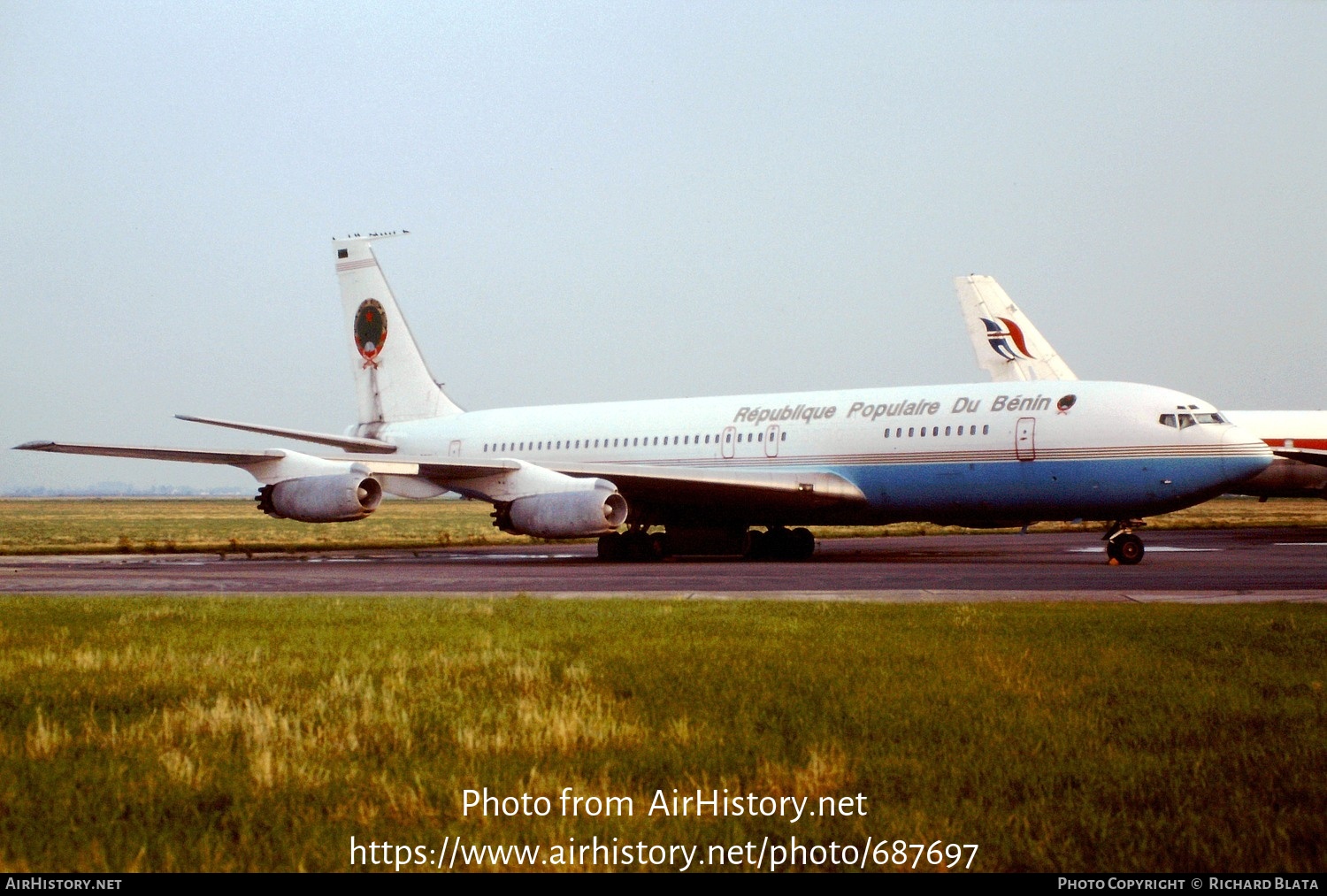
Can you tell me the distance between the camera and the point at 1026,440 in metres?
25.0

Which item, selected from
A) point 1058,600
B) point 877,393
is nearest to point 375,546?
point 877,393

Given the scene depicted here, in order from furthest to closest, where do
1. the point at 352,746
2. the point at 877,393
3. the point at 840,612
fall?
the point at 877,393 → the point at 840,612 → the point at 352,746

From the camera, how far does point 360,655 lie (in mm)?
10320

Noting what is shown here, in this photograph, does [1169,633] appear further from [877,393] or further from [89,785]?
[877,393]

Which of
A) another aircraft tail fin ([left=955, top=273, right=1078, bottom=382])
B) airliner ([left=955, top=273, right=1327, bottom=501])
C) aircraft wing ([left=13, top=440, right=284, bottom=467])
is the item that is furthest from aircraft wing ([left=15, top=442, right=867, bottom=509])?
another aircraft tail fin ([left=955, top=273, right=1078, bottom=382])

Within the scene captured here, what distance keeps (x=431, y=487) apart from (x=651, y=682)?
2201 centimetres

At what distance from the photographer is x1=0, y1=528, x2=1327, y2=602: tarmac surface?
17.3 metres

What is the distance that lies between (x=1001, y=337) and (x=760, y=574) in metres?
24.2

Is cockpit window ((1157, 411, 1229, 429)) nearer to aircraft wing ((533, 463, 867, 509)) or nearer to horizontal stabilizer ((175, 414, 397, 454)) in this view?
aircraft wing ((533, 463, 867, 509))

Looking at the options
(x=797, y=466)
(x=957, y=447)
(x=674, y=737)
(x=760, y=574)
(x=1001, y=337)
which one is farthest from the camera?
(x=1001, y=337)

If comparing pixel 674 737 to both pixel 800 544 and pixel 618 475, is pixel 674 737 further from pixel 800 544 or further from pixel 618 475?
pixel 800 544

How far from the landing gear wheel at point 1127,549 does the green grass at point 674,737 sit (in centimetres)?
1193

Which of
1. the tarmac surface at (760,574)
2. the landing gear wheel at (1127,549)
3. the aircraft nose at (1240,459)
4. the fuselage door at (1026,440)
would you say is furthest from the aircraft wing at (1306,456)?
the fuselage door at (1026,440)

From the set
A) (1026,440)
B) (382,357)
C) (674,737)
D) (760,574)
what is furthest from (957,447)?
(674,737)
